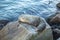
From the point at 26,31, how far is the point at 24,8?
7.30m

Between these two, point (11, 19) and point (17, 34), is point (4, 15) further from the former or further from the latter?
point (17, 34)

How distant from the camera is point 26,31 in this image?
6.39m

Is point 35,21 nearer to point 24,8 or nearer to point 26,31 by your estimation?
point 26,31

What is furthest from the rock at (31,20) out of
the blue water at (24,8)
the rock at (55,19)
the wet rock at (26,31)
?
the blue water at (24,8)

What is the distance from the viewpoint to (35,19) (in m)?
7.48

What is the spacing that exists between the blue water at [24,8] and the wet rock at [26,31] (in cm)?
426

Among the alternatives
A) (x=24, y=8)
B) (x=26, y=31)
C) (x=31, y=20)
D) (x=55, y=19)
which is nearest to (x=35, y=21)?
(x=31, y=20)

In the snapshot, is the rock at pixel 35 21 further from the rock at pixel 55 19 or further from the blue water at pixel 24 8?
the blue water at pixel 24 8

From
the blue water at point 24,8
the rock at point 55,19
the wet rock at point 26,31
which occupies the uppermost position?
the wet rock at point 26,31

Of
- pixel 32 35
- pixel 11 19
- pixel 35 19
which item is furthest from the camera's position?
pixel 11 19

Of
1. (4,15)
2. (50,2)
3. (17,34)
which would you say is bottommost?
(50,2)

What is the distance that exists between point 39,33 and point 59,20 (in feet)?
14.3

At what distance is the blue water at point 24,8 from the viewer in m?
12.4

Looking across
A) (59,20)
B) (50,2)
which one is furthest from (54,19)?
(50,2)
